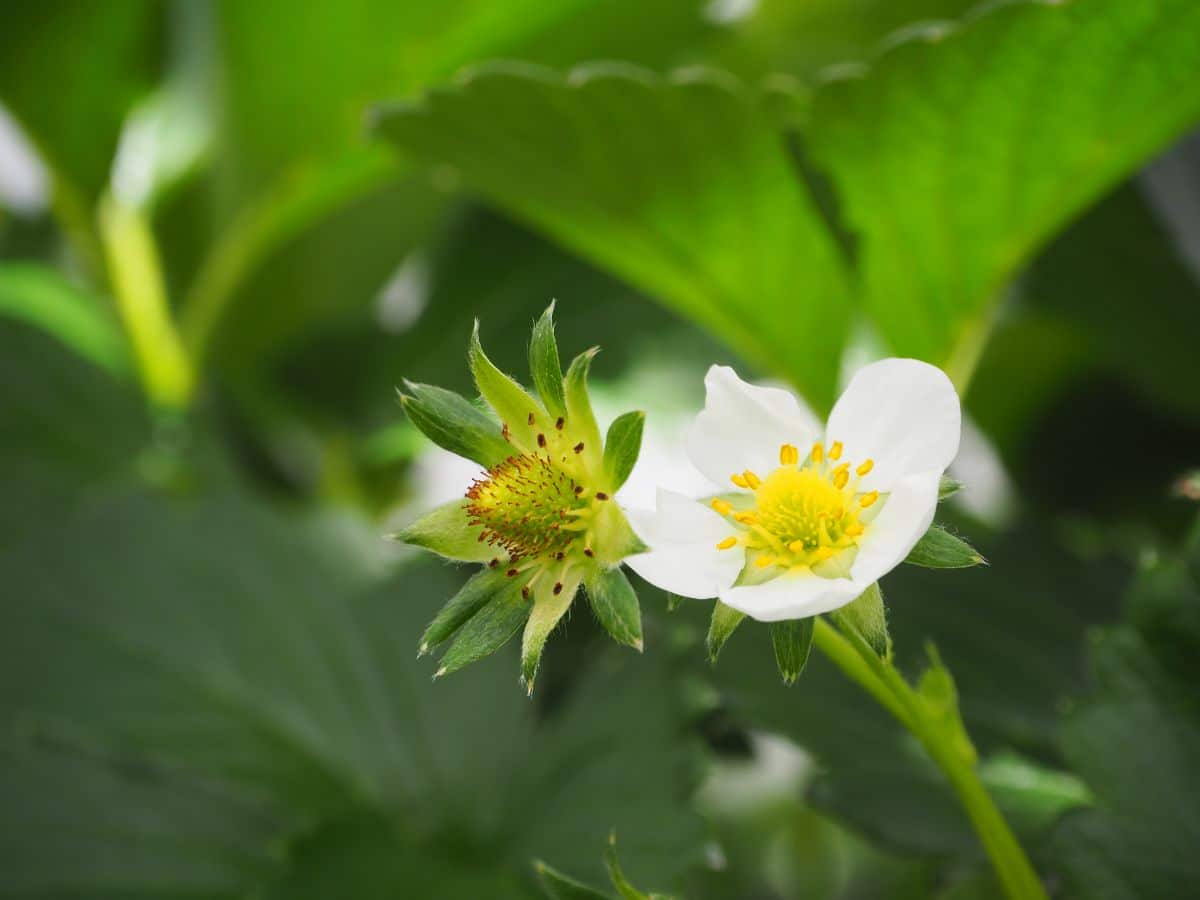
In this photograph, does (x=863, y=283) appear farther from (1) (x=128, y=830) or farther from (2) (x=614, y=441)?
(1) (x=128, y=830)

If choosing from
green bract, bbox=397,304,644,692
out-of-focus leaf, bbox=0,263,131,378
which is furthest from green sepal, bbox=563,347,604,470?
out-of-focus leaf, bbox=0,263,131,378

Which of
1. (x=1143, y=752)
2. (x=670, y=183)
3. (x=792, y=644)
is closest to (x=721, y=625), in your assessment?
(x=792, y=644)

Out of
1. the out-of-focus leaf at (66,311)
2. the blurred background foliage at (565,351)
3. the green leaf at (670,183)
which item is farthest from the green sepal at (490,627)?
the out-of-focus leaf at (66,311)

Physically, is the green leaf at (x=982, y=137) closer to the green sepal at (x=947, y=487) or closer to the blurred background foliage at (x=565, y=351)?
the blurred background foliage at (x=565, y=351)

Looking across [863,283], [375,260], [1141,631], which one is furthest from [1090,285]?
[375,260]

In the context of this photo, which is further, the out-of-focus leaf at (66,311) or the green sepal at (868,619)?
the out-of-focus leaf at (66,311)

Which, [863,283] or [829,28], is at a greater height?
[829,28]

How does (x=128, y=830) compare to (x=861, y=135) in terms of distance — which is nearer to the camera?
(x=861, y=135)
